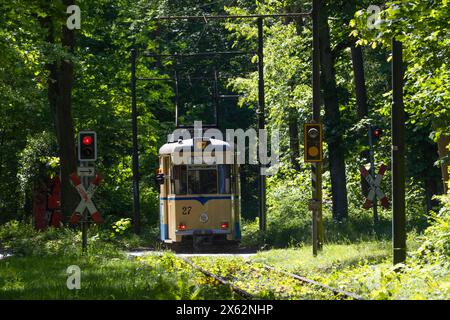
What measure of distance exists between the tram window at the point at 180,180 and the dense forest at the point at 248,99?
2.28 m

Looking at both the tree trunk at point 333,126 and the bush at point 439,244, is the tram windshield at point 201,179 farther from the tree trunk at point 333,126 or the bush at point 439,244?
the bush at point 439,244

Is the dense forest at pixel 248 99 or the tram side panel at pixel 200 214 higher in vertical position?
the dense forest at pixel 248 99

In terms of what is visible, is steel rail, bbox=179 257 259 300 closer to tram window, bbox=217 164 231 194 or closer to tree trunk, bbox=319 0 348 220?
tram window, bbox=217 164 231 194

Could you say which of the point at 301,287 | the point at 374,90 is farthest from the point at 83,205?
the point at 374,90

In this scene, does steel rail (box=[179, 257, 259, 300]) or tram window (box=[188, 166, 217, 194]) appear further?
tram window (box=[188, 166, 217, 194])

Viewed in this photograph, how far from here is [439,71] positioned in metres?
21.0

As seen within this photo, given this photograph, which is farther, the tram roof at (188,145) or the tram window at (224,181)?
the tram window at (224,181)

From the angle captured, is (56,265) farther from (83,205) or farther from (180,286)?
A: (180,286)

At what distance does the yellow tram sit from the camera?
30.3 metres

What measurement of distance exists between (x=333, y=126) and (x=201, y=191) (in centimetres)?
585

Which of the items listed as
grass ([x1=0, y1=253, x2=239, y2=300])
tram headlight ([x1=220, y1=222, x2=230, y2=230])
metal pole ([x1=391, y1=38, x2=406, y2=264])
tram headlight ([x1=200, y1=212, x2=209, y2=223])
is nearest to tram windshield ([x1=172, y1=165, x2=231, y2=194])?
tram headlight ([x1=200, y1=212, x2=209, y2=223])

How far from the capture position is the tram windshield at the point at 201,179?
30.4 m

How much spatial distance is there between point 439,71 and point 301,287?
5738 mm

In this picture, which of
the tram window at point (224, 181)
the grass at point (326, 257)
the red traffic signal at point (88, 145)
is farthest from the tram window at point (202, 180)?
the red traffic signal at point (88, 145)
